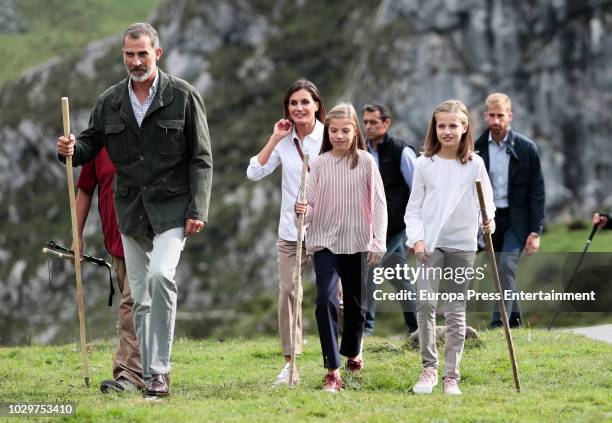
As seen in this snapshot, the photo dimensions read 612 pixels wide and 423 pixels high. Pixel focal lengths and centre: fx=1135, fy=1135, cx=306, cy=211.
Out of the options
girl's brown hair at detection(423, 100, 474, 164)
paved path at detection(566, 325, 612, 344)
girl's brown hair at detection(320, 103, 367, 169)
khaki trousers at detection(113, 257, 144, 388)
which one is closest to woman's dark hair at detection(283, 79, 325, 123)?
girl's brown hair at detection(320, 103, 367, 169)

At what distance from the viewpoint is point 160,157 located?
10.2m

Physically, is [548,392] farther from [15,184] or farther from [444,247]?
[15,184]

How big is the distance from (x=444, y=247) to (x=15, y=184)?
5797 inches

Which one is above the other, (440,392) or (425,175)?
(425,175)

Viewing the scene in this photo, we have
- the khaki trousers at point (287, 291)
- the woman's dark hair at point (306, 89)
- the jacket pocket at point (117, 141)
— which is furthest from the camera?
the woman's dark hair at point (306, 89)

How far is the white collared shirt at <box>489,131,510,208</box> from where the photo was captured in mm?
15375

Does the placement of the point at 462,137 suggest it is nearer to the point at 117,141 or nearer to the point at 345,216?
the point at 345,216

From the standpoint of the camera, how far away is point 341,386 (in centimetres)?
1055

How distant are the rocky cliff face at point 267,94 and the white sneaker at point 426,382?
155 ft

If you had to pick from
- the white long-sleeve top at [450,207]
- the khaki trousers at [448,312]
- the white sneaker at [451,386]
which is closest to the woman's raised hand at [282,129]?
the white long-sleeve top at [450,207]

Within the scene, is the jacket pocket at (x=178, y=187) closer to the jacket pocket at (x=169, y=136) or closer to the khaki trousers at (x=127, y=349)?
the jacket pocket at (x=169, y=136)

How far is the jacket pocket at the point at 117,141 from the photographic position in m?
10.3

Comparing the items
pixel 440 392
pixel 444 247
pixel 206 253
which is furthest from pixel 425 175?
pixel 206 253

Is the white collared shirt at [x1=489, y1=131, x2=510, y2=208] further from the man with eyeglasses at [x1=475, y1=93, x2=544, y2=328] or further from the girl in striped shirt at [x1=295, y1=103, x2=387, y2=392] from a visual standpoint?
the girl in striped shirt at [x1=295, y1=103, x2=387, y2=392]
